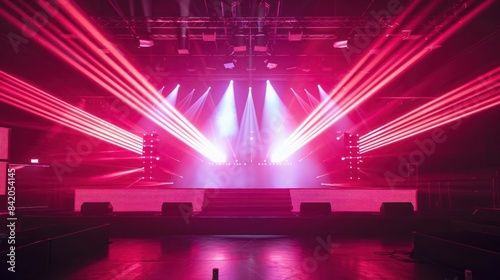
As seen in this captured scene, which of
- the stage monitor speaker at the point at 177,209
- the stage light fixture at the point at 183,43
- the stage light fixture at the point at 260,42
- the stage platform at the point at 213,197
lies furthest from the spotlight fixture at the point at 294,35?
the stage monitor speaker at the point at 177,209

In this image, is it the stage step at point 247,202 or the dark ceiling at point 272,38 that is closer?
the dark ceiling at point 272,38

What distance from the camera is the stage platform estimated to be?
39.8ft

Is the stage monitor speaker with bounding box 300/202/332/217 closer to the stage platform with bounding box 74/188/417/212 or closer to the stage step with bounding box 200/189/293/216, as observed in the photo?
the stage step with bounding box 200/189/293/216

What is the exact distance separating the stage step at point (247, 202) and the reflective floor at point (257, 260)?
268 centimetres

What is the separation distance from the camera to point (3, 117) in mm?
10734

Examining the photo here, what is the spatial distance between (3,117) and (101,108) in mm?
4013

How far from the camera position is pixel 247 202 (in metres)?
12.1

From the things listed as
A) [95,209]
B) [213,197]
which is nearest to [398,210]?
[213,197]

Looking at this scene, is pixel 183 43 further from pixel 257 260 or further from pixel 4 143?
pixel 257 260

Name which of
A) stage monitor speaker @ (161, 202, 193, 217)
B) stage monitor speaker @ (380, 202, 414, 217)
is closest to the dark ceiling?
stage monitor speaker @ (380, 202, 414, 217)

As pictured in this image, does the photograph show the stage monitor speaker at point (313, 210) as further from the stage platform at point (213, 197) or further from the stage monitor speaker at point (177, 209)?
the stage monitor speaker at point (177, 209)

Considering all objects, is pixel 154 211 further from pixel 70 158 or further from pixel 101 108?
pixel 101 108

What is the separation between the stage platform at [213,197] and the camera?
39.8 ft

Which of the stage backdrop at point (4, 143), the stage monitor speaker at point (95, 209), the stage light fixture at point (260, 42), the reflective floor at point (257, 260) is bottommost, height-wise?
the reflective floor at point (257, 260)
